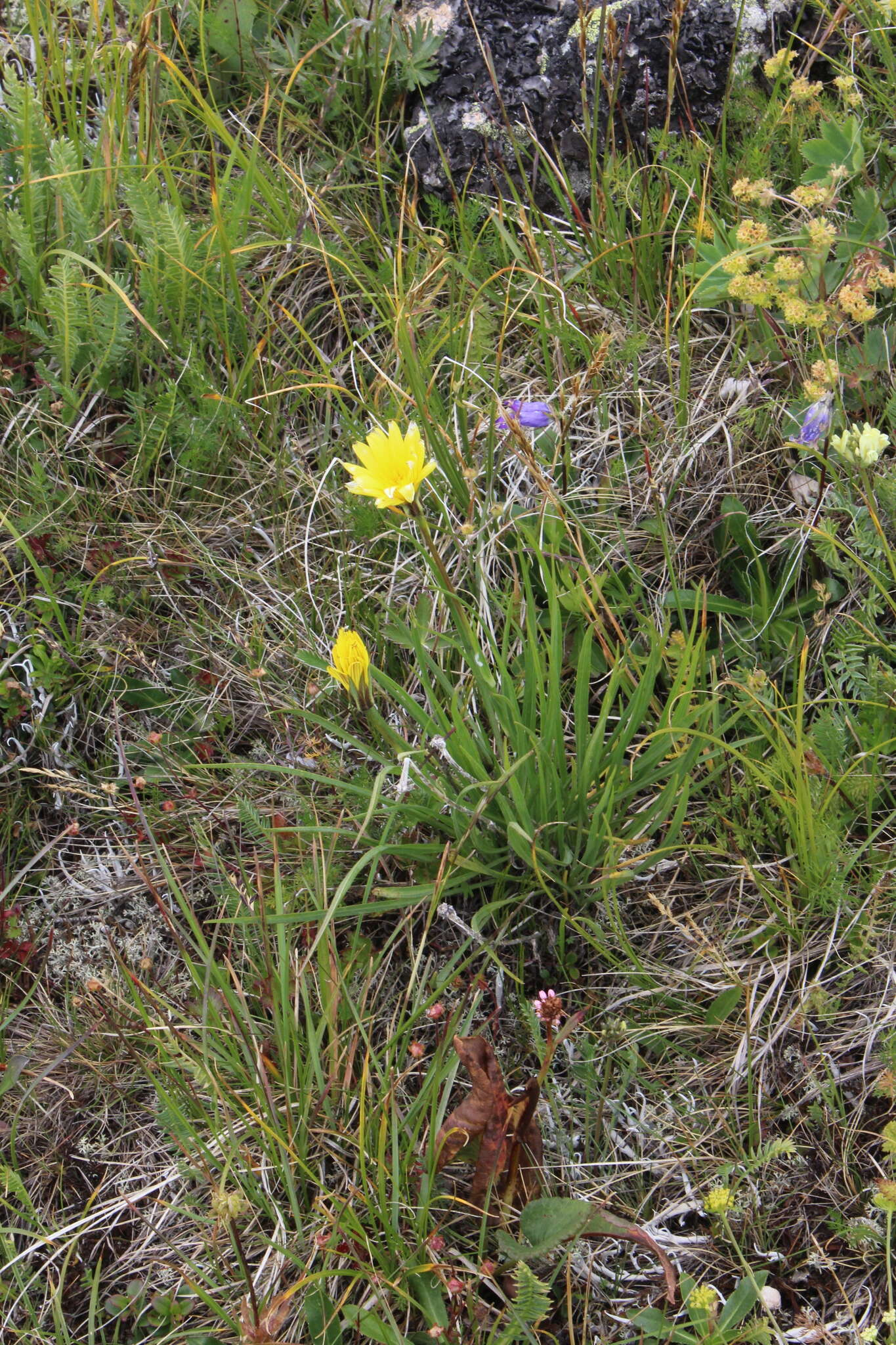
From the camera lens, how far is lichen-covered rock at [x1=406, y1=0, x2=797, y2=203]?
2348 millimetres

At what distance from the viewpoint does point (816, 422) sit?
1.87 meters

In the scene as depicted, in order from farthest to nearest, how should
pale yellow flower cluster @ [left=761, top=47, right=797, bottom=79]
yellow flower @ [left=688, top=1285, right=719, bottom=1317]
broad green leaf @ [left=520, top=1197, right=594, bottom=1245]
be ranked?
1. pale yellow flower cluster @ [left=761, top=47, right=797, bottom=79]
2. broad green leaf @ [left=520, top=1197, right=594, bottom=1245]
3. yellow flower @ [left=688, top=1285, right=719, bottom=1317]

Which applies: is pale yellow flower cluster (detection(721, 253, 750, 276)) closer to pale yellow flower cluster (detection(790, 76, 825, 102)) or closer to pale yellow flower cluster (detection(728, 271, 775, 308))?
pale yellow flower cluster (detection(728, 271, 775, 308))

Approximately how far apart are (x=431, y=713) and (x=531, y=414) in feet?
2.12

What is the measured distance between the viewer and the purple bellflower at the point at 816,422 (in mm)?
1854

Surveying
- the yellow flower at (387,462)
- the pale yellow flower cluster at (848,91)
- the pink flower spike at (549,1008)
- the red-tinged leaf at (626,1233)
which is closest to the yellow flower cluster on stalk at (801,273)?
the pale yellow flower cluster at (848,91)

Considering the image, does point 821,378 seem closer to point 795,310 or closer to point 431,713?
point 795,310

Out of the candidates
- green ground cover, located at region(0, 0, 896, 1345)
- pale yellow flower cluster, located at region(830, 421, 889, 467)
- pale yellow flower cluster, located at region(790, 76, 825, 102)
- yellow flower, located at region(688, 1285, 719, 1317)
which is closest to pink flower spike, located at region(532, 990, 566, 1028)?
green ground cover, located at region(0, 0, 896, 1345)

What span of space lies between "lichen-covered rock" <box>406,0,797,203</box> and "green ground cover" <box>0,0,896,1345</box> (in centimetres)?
9

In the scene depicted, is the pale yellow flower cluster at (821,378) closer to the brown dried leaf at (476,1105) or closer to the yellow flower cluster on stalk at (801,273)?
the yellow flower cluster on stalk at (801,273)

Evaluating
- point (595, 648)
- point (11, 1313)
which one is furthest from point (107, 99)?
point (11, 1313)

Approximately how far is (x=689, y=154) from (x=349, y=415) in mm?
877

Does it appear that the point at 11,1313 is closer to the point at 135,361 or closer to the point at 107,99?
the point at 135,361

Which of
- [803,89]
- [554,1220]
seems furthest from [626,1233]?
[803,89]
